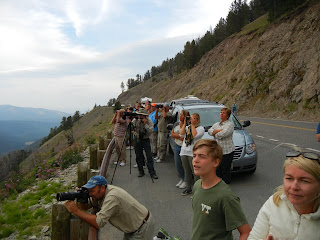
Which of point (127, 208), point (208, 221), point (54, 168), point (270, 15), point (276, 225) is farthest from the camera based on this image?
point (270, 15)

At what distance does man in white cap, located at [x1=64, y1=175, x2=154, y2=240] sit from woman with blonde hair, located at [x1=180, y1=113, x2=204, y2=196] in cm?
259

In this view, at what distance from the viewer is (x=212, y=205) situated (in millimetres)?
2400

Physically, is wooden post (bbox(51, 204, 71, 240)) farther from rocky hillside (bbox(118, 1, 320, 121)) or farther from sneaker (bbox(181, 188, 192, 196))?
rocky hillside (bbox(118, 1, 320, 121))

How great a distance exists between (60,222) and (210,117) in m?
5.61

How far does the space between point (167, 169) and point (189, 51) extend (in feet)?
234

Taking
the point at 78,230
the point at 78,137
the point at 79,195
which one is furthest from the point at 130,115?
the point at 78,137

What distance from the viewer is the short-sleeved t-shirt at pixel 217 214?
2.34 meters

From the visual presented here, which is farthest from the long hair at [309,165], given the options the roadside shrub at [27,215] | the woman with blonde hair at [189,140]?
the roadside shrub at [27,215]

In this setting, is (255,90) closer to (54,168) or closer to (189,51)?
(54,168)

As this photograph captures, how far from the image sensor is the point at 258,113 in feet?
87.6

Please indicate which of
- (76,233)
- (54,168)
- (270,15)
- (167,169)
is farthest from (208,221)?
(270,15)

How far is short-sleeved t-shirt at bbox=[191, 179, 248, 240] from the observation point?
7.68 ft

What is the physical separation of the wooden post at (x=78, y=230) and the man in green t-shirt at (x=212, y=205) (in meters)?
1.56

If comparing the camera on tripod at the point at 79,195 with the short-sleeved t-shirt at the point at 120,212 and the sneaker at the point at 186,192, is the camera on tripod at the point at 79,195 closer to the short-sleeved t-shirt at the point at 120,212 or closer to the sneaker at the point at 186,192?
the short-sleeved t-shirt at the point at 120,212
